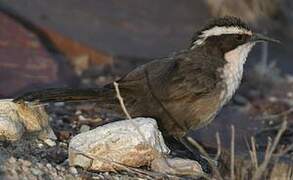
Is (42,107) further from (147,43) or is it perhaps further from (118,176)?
(147,43)

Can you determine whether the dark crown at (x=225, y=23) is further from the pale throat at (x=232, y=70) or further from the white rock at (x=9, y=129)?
the white rock at (x=9, y=129)

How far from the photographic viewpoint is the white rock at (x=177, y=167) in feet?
16.8

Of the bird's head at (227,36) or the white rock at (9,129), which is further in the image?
the bird's head at (227,36)

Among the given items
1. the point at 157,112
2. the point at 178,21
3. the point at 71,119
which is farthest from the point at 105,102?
the point at 178,21

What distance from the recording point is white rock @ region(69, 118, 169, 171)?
5105 millimetres

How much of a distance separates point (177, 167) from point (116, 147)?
0.38m

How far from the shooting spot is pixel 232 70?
6145 mm

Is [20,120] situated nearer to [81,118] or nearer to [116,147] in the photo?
[116,147]

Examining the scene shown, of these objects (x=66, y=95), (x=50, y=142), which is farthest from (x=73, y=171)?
(x=66, y=95)

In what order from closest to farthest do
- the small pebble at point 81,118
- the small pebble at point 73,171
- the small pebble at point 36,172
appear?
the small pebble at point 36,172, the small pebble at point 73,171, the small pebble at point 81,118

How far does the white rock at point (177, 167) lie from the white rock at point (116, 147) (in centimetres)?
7

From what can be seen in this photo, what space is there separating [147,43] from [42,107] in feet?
13.9

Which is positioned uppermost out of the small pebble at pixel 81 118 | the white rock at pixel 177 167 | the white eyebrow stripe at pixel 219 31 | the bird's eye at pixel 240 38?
the white eyebrow stripe at pixel 219 31

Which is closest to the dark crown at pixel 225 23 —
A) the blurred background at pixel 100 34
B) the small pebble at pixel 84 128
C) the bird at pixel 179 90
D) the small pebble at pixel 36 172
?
the bird at pixel 179 90
